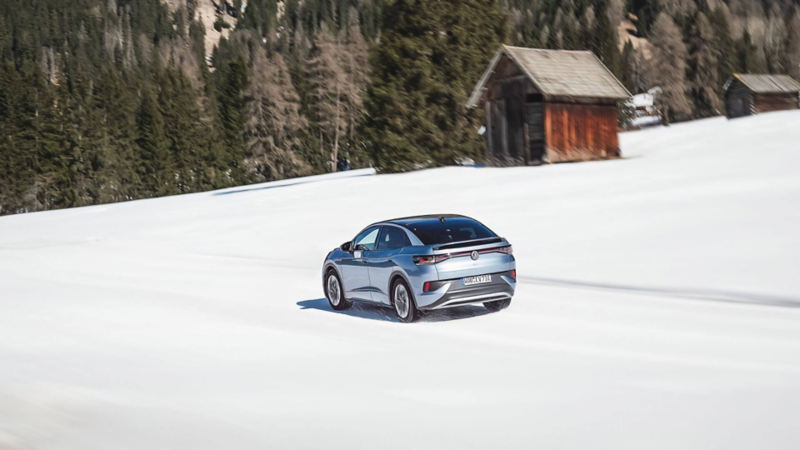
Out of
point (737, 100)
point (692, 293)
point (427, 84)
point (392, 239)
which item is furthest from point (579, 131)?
point (737, 100)

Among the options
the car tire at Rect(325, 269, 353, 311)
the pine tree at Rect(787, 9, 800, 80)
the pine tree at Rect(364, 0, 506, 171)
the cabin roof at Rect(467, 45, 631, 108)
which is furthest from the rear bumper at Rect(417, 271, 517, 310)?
the pine tree at Rect(787, 9, 800, 80)

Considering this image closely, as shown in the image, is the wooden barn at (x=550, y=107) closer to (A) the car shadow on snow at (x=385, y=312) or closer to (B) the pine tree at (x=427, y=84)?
(B) the pine tree at (x=427, y=84)

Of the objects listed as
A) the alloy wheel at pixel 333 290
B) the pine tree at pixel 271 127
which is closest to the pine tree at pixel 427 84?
the pine tree at pixel 271 127

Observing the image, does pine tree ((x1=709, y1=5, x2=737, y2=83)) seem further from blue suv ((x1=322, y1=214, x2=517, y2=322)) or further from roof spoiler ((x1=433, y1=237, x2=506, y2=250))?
Answer: roof spoiler ((x1=433, y1=237, x2=506, y2=250))

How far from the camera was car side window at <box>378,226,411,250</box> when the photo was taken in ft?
40.3

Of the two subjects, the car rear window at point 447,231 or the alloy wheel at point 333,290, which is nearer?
the car rear window at point 447,231

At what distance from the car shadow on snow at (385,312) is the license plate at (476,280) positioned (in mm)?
853

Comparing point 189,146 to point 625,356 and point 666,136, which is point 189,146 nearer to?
point 666,136

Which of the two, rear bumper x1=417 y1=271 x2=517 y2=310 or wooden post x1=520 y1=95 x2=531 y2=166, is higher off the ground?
rear bumper x1=417 y1=271 x2=517 y2=310

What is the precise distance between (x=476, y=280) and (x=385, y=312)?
7.79ft

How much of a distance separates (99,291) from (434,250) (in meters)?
9.04

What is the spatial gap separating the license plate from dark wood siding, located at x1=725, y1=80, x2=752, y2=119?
65670mm

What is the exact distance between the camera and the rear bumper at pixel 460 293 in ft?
37.2

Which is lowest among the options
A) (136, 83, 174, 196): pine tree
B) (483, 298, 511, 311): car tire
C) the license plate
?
(136, 83, 174, 196): pine tree
